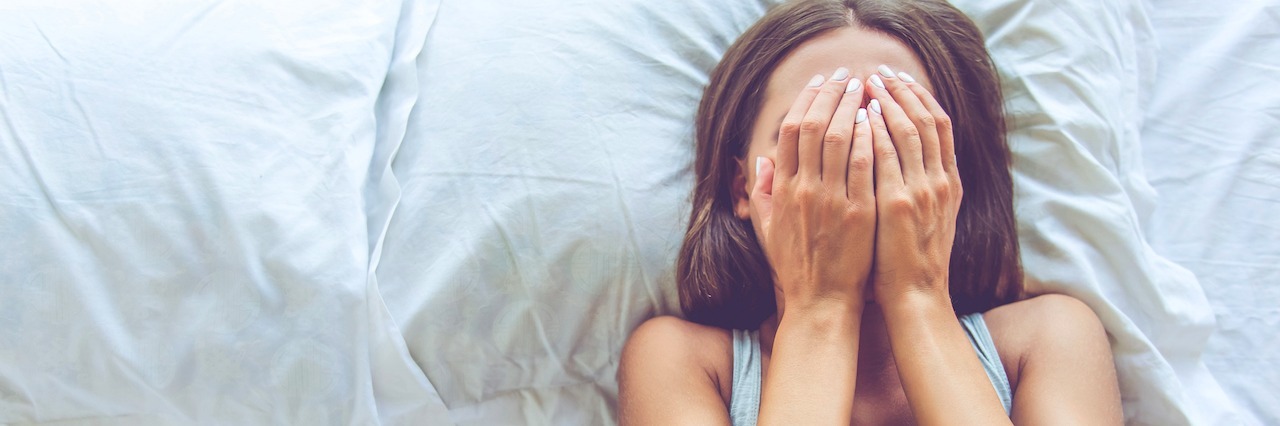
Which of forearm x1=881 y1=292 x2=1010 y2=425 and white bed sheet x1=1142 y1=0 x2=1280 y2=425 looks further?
white bed sheet x1=1142 y1=0 x2=1280 y2=425

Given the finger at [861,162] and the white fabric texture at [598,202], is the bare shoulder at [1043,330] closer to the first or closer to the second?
the white fabric texture at [598,202]

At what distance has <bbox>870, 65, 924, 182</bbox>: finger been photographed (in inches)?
35.2

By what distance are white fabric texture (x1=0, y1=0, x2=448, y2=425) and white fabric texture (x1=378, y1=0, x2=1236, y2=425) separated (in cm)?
7

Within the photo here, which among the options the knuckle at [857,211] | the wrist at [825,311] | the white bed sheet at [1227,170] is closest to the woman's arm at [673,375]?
the wrist at [825,311]

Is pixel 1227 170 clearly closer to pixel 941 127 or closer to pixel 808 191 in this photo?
pixel 941 127

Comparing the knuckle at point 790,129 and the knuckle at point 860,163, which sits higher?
the knuckle at point 790,129

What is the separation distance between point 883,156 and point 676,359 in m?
0.28

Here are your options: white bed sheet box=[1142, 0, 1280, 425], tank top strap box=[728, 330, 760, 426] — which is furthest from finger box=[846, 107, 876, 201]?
white bed sheet box=[1142, 0, 1280, 425]

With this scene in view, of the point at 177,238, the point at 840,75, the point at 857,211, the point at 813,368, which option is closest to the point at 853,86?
the point at 840,75

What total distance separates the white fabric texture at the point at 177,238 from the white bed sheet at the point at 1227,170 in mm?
859

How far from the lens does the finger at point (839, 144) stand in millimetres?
879

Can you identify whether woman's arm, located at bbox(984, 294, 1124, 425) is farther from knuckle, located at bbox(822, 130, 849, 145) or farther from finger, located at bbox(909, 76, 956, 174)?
knuckle, located at bbox(822, 130, 849, 145)

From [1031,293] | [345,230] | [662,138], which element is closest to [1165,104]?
[1031,293]

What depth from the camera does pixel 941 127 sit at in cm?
92
